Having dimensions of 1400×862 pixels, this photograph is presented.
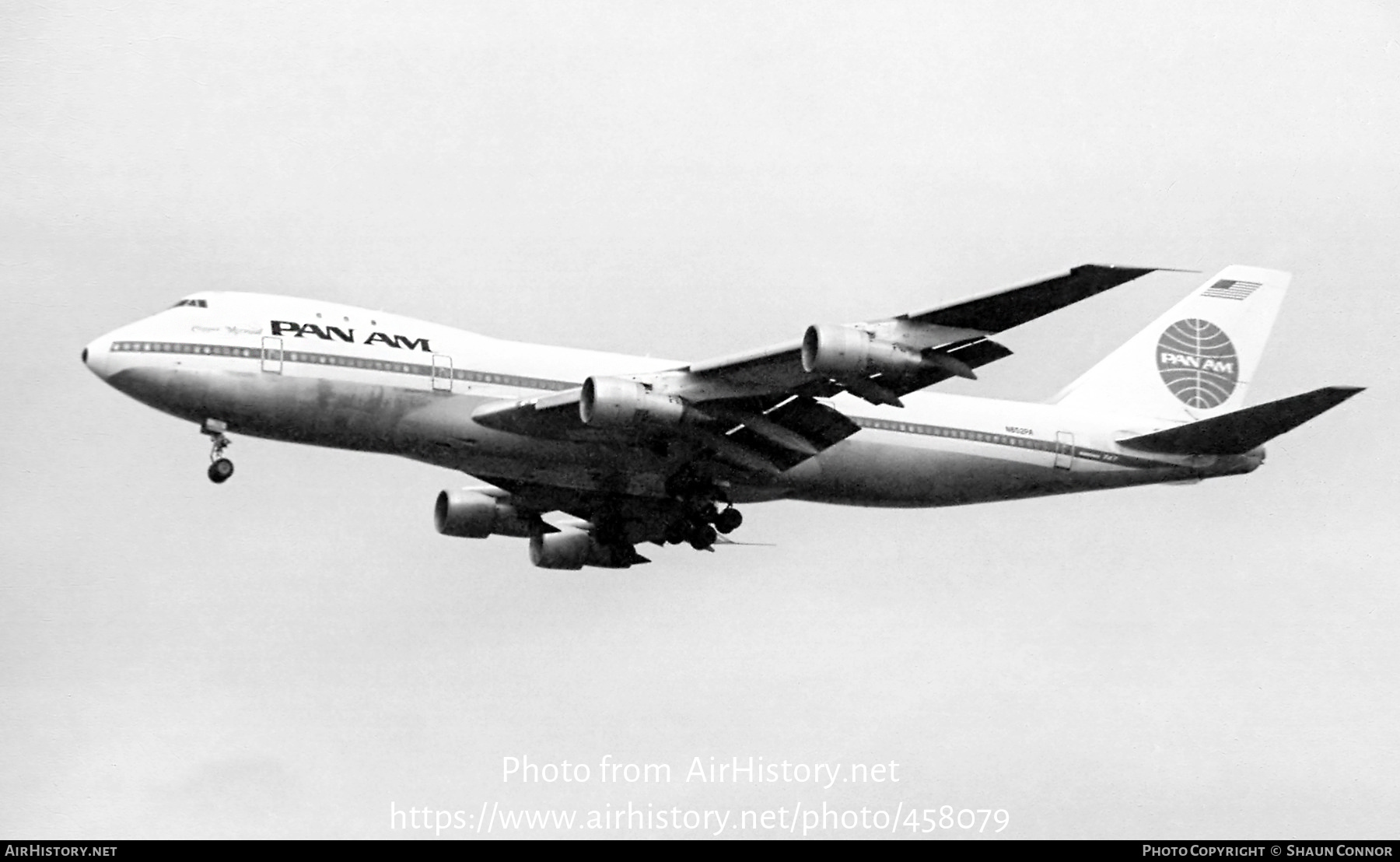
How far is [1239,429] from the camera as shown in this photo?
4422 cm


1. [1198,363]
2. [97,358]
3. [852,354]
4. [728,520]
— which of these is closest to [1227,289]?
[1198,363]

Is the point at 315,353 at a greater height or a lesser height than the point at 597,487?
greater

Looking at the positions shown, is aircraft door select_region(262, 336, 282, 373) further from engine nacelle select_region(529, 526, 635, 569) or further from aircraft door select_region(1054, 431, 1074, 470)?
aircraft door select_region(1054, 431, 1074, 470)

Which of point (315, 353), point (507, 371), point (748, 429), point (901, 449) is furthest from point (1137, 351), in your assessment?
point (315, 353)

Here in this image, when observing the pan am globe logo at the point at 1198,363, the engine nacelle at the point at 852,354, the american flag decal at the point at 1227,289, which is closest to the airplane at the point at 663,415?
the engine nacelle at the point at 852,354

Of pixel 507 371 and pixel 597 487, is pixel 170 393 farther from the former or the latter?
pixel 597 487

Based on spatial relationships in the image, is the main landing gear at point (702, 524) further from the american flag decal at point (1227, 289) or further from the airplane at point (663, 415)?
the american flag decal at point (1227, 289)

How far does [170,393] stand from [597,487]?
10236 mm

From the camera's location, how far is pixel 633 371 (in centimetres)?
4206

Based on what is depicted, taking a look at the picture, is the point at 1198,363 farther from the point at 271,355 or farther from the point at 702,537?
the point at 271,355

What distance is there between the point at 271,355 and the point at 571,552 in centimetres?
1149

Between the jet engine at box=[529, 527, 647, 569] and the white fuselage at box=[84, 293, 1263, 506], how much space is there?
355cm

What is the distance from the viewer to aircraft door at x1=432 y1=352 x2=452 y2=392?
4066 centimetres

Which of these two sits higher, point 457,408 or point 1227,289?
point 1227,289
